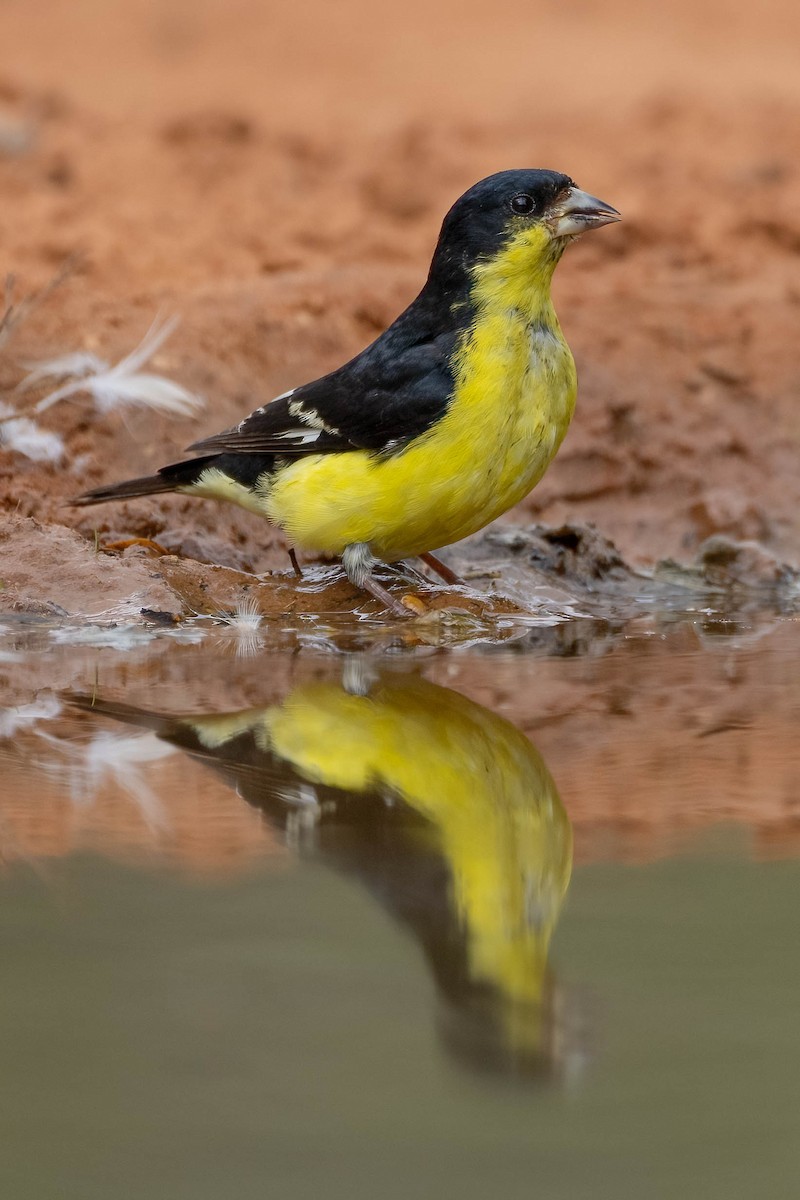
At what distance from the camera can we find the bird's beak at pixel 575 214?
4.95 meters

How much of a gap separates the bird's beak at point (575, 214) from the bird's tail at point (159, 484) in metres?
1.49

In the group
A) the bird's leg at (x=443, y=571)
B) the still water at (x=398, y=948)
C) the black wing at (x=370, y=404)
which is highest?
the black wing at (x=370, y=404)

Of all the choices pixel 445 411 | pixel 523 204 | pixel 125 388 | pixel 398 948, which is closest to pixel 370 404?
pixel 445 411

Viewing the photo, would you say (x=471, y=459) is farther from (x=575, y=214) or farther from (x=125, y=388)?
(x=125, y=388)

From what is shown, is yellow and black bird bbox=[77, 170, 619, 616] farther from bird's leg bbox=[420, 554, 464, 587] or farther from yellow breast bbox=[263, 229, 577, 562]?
bird's leg bbox=[420, 554, 464, 587]

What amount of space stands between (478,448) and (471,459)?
0.04 meters

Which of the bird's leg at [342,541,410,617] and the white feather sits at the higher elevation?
the white feather

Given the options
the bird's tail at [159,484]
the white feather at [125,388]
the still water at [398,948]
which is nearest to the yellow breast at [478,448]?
the bird's tail at [159,484]

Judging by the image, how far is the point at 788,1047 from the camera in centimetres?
176

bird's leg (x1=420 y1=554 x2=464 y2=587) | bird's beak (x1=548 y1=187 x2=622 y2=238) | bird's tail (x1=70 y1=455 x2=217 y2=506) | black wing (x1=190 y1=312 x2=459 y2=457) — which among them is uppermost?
bird's beak (x1=548 y1=187 x2=622 y2=238)

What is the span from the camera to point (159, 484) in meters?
5.53

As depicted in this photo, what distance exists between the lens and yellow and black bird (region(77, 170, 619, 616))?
473 centimetres

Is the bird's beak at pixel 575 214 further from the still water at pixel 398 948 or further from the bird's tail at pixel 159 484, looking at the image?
the still water at pixel 398 948

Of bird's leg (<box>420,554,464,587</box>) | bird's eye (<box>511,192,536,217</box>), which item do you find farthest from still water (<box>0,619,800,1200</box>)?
bird's eye (<box>511,192,536,217</box>)
